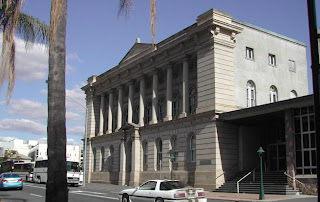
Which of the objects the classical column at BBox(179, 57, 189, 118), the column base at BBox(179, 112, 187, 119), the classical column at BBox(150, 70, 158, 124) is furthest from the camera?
the classical column at BBox(150, 70, 158, 124)

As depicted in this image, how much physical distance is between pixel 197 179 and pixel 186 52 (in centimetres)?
1189

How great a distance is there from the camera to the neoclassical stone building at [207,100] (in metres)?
32.1

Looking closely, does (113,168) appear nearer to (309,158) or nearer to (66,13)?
(309,158)

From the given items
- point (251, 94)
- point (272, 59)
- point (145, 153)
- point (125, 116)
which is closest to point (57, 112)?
point (251, 94)

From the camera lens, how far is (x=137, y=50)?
1801 inches

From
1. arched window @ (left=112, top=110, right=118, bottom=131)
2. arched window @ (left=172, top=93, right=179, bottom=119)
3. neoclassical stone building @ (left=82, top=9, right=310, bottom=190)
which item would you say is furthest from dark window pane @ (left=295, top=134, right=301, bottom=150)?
arched window @ (left=112, top=110, right=118, bottom=131)

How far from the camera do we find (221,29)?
109 ft

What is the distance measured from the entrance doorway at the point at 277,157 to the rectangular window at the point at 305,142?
5.53 meters

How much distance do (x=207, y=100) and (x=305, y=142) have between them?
9357 millimetres

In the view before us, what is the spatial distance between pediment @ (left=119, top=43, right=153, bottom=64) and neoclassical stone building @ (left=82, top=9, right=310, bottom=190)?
121mm

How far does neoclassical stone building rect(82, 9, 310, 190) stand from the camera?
3206 cm

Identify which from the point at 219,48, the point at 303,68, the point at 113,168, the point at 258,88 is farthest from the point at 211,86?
the point at 113,168

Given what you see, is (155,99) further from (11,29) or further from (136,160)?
(11,29)

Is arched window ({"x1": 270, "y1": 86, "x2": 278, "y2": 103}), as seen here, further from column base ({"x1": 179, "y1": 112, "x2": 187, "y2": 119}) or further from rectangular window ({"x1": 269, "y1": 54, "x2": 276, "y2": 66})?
column base ({"x1": 179, "y1": 112, "x2": 187, "y2": 119})
